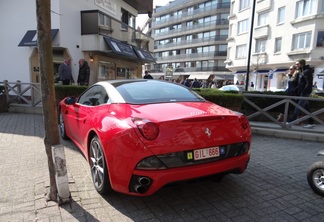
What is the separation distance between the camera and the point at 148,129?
8.48 ft

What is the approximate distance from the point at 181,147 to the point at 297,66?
6.36 meters

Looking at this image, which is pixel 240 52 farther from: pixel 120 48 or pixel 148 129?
pixel 148 129

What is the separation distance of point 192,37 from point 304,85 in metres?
56.4

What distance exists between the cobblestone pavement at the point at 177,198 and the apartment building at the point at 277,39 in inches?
857

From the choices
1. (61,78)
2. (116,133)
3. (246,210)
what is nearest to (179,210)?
(246,210)

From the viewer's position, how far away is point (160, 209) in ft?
9.47

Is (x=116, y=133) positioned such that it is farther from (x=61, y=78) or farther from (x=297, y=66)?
(x=61, y=78)

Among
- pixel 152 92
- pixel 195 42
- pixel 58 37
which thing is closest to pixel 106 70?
pixel 58 37

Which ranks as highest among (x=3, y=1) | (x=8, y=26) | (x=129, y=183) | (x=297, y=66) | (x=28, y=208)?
(x=3, y=1)

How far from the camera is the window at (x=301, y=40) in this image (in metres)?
27.7

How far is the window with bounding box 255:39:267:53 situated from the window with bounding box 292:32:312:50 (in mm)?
4827

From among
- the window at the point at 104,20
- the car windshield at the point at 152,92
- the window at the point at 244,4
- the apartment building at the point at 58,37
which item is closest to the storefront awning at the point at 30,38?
the apartment building at the point at 58,37

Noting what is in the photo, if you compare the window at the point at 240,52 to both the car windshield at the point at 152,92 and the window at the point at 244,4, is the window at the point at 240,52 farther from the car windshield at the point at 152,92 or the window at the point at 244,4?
the car windshield at the point at 152,92

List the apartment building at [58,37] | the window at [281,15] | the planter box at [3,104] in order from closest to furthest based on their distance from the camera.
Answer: the planter box at [3,104] → the apartment building at [58,37] → the window at [281,15]
